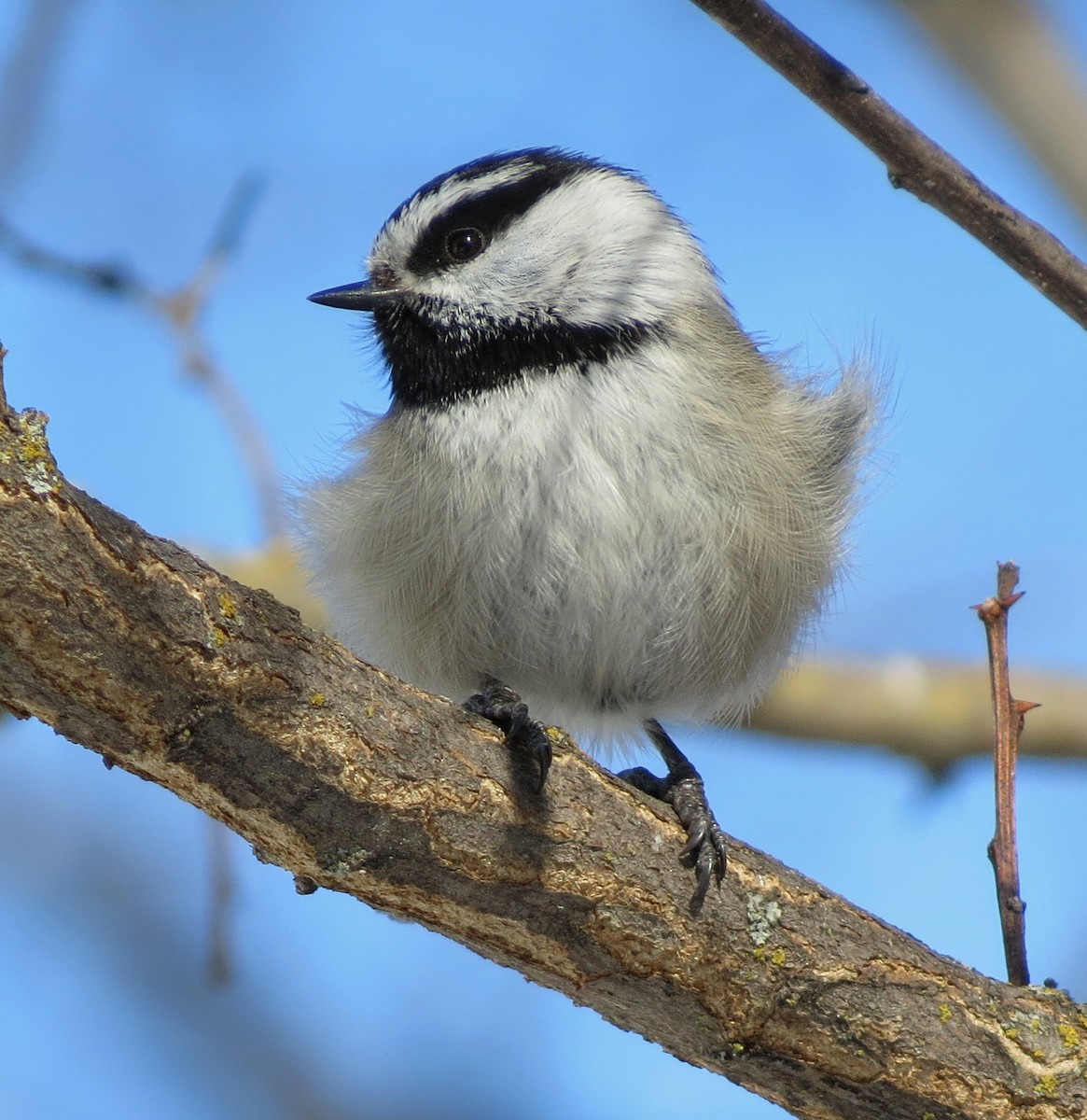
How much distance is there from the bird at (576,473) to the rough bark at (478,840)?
292 millimetres

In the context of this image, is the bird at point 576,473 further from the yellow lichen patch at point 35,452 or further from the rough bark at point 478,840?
the yellow lichen patch at point 35,452

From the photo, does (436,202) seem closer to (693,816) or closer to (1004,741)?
(693,816)

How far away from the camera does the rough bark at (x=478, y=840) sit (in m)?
1.74

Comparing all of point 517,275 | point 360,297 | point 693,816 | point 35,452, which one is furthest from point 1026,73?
point 35,452

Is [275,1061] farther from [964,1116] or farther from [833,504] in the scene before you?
[833,504]

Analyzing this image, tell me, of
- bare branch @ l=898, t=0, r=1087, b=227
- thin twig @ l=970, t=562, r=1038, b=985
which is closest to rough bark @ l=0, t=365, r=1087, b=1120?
thin twig @ l=970, t=562, r=1038, b=985

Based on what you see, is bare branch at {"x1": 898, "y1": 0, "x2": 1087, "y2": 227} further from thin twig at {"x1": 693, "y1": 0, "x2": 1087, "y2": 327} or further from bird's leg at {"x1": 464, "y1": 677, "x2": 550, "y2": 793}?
bird's leg at {"x1": 464, "y1": 677, "x2": 550, "y2": 793}

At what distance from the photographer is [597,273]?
308cm

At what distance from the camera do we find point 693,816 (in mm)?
2373

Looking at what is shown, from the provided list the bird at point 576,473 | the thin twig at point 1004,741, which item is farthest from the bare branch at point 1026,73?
A: the thin twig at point 1004,741

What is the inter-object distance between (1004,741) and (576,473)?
1.08m

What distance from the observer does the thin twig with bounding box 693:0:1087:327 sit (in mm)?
1989

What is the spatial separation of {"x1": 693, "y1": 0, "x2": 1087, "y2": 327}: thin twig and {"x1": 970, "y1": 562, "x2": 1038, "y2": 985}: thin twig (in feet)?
1.54

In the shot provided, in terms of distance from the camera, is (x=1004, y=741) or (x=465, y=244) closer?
(x=1004, y=741)
